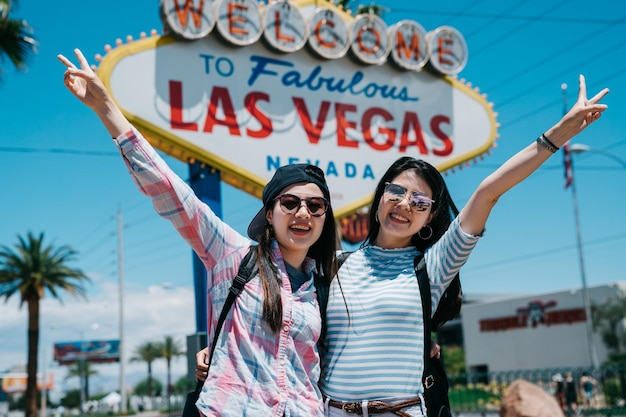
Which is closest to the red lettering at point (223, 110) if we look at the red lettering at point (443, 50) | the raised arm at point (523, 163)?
the red lettering at point (443, 50)

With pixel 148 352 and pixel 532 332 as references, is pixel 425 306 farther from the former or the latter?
pixel 148 352

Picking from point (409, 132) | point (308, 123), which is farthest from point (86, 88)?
point (409, 132)

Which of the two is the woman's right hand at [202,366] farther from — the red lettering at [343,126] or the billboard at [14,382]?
the billboard at [14,382]

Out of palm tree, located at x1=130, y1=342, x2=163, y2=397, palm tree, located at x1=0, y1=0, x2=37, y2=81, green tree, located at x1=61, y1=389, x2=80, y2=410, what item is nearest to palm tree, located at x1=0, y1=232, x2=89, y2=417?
palm tree, located at x1=0, y1=0, x2=37, y2=81

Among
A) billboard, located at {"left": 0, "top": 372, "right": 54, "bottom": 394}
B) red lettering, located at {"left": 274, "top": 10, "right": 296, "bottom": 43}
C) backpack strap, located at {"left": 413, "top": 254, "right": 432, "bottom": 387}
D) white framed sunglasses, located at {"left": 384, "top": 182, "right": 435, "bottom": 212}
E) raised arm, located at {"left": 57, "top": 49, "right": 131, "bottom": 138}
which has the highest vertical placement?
red lettering, located at {"left": 274, "top": 10, "right": 296, "bottom": 43}

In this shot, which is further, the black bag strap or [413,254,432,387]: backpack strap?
[413,254,432,387]: backpack strap

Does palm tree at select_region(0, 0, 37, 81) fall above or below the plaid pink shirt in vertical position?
above

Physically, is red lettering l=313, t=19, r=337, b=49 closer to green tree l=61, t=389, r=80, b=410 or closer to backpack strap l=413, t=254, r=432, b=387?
backpack strap l=413, t=254, r=432, b=387

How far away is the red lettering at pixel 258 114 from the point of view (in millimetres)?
8375

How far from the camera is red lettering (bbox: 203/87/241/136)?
26.6 ft

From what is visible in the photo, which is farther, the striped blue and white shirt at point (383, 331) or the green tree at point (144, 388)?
the green tree at point (144, 388)

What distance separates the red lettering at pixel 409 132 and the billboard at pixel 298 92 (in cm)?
1

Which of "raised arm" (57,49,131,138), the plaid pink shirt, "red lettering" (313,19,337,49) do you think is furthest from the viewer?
"red lettering" (313,19,337,49)

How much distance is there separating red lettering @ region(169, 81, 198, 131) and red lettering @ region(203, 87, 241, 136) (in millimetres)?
178
